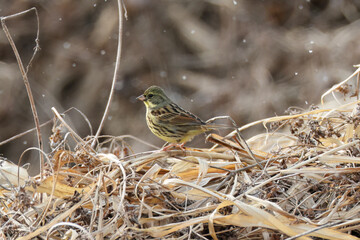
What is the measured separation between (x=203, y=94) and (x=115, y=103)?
70 centimetres

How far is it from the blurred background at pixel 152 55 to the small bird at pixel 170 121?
194 centimetres

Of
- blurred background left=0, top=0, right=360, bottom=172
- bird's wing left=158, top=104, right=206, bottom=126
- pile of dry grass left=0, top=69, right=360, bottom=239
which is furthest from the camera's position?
blurred background left=0, top=0, right=360, bottom=172

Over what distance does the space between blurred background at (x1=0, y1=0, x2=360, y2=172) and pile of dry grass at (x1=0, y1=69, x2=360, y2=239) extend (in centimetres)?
281

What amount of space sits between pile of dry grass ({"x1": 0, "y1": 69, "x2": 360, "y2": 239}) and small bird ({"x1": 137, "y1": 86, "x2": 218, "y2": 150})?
0.64 meters

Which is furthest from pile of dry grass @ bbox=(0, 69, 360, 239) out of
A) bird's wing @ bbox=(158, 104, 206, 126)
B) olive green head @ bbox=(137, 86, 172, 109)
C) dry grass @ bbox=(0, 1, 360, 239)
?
olive green head @ bbox=(137, 86, 172, 109)

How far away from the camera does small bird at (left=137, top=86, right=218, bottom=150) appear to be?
7.42 ft

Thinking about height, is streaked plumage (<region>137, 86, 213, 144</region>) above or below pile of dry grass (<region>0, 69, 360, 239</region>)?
below

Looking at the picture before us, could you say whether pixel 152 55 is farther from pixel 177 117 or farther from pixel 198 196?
pixel 198 196

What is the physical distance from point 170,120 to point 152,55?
2.32m

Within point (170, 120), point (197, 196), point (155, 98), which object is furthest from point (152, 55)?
point (197, 196)

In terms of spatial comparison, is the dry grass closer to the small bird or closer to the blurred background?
the small bird

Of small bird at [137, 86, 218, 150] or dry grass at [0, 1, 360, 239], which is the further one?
small bird at [137, 86, 218, 150]

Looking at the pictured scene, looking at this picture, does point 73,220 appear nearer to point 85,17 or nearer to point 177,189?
point 177,189

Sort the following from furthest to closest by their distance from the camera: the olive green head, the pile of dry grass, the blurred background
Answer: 1. the blurred background
2. the olive green head
3. the pile of dry grass
